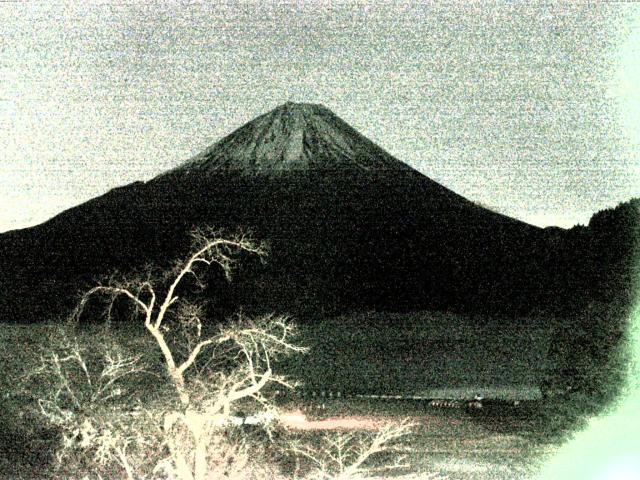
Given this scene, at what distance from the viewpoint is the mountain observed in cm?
8631

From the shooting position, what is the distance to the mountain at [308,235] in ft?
283

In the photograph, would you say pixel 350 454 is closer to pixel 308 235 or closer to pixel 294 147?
pixel 308 235

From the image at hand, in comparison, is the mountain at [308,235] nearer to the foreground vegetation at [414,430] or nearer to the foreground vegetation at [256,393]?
the foreground vegetation at [256,393]

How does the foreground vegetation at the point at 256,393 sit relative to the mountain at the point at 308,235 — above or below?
below

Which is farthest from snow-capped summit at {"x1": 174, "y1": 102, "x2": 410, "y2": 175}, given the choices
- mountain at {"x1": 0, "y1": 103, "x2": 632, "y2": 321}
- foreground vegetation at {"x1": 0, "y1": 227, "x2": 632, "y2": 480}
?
foreground vegetation at {"x1": 0, "y1": 227, "x2": 632, "y2": 480}

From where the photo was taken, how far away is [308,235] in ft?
328

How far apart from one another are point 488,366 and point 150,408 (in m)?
44.3

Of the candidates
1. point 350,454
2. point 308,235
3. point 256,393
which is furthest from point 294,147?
point 256,393

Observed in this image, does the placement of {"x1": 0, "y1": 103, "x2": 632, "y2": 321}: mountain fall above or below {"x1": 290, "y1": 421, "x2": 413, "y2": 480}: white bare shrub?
above

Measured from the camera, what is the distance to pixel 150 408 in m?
10.7

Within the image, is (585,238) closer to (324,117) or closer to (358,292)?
(358,292)

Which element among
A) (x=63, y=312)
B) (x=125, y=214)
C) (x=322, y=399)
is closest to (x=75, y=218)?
(x=125, y=214)

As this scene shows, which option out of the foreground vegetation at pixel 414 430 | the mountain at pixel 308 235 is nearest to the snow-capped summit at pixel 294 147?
the mountain at pixel 308 235

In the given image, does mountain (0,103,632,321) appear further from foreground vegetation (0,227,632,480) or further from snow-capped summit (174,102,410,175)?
foreground vegetation (0,227,632,480)
